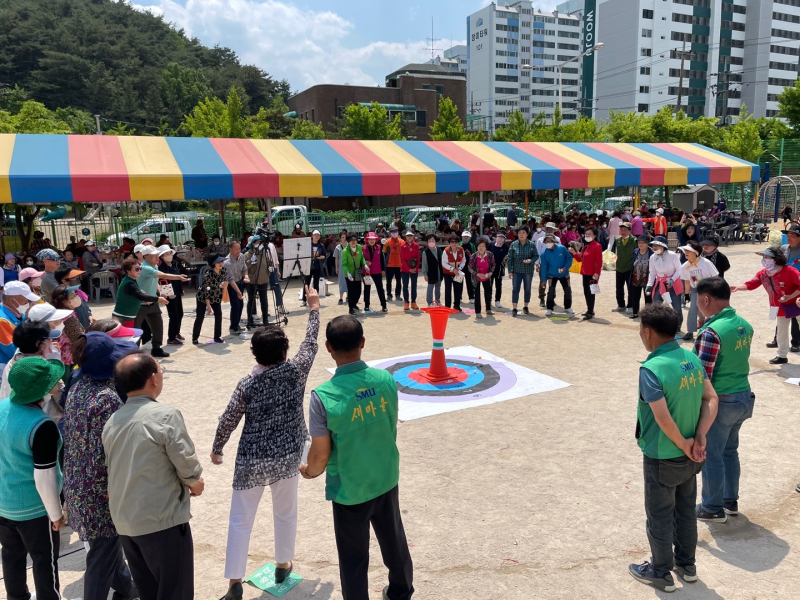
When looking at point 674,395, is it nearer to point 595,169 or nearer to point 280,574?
point 280,574

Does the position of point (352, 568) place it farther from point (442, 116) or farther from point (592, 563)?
point (442, 116)

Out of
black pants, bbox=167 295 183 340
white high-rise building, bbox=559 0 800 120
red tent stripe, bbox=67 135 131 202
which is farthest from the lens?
white high-rise building, bbox=559 0 800 120

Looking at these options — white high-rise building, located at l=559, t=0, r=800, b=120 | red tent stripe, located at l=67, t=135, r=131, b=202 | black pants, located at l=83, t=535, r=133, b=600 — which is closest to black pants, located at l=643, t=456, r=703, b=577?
black pants, located at l=83, t=535, r=133, b=600

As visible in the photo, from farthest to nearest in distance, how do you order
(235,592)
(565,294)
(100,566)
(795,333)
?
(565,294), (795,333), (235,592), (100,566)

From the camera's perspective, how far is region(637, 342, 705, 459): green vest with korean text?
3344 millimetres

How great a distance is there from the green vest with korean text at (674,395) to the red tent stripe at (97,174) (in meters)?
13.2

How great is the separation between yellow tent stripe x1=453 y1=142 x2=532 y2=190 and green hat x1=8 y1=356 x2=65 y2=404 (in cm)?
1626

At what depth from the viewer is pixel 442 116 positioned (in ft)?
138

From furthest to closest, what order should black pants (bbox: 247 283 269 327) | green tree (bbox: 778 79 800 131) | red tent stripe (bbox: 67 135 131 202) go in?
green tree (bbox: 778 79 800 131)
red tent stripe (bbox: 67 135 131 202)
black pants (bbox: 247 283 269 327)

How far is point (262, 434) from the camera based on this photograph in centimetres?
348

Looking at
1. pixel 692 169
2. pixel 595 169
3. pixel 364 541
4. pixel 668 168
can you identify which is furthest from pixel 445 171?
pixel 364 541

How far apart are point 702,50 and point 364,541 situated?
323 ft

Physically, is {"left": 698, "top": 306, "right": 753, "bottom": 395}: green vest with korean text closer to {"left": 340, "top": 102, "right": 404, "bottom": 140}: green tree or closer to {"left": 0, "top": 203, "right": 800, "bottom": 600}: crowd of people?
{"left": 0, "top": 203, "right": 800, "bottom": 600}: crowd of people

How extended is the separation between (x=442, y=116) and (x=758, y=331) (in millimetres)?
34974
